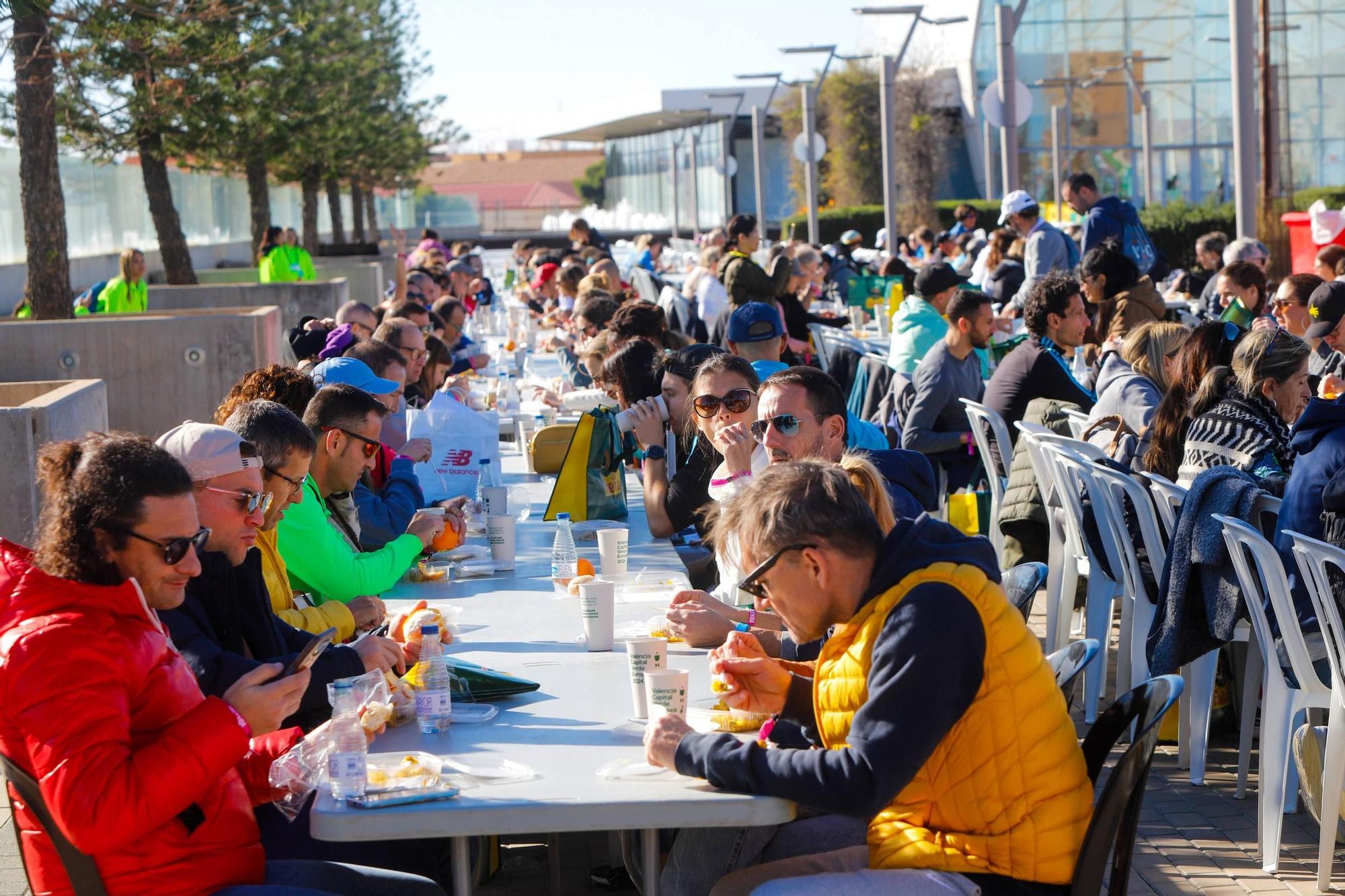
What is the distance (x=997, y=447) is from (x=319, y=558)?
4135mm

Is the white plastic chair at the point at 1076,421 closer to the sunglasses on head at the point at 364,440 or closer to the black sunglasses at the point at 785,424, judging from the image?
the black sunglasses at the point at 785,424

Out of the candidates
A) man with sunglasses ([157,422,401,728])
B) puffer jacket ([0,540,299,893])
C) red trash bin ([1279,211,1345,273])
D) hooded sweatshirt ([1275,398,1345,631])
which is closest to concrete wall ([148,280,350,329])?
red trash bin ([1279,211,1345,273])

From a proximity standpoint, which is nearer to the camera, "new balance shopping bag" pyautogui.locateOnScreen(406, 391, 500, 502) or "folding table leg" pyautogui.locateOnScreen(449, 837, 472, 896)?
"folding table leg" pyautogui.locateOnScreen(449, 837, 472, 896)

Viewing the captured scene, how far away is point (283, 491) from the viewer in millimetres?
3928

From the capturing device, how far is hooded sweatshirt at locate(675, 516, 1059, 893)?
264cm

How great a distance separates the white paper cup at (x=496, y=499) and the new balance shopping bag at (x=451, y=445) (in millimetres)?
757

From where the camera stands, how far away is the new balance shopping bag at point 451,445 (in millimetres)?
6418

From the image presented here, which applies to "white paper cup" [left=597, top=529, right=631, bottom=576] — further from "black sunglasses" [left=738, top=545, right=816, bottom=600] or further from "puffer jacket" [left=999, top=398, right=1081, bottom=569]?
"puffer jacket" [left=999, top=398, right=1081, bottom=569]

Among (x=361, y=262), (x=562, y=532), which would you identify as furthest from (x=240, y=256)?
(x=562, y=532)

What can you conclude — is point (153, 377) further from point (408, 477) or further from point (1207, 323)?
point (1207, 323)

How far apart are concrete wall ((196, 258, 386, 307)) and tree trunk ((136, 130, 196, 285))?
23.1 feet

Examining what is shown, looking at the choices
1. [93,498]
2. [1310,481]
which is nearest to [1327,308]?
[1310,481]

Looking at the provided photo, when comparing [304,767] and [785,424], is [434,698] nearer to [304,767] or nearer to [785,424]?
[304,767]

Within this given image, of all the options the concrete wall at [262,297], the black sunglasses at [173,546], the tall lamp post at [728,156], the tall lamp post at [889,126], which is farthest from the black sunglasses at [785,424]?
the tall lamp post at [728,156]
